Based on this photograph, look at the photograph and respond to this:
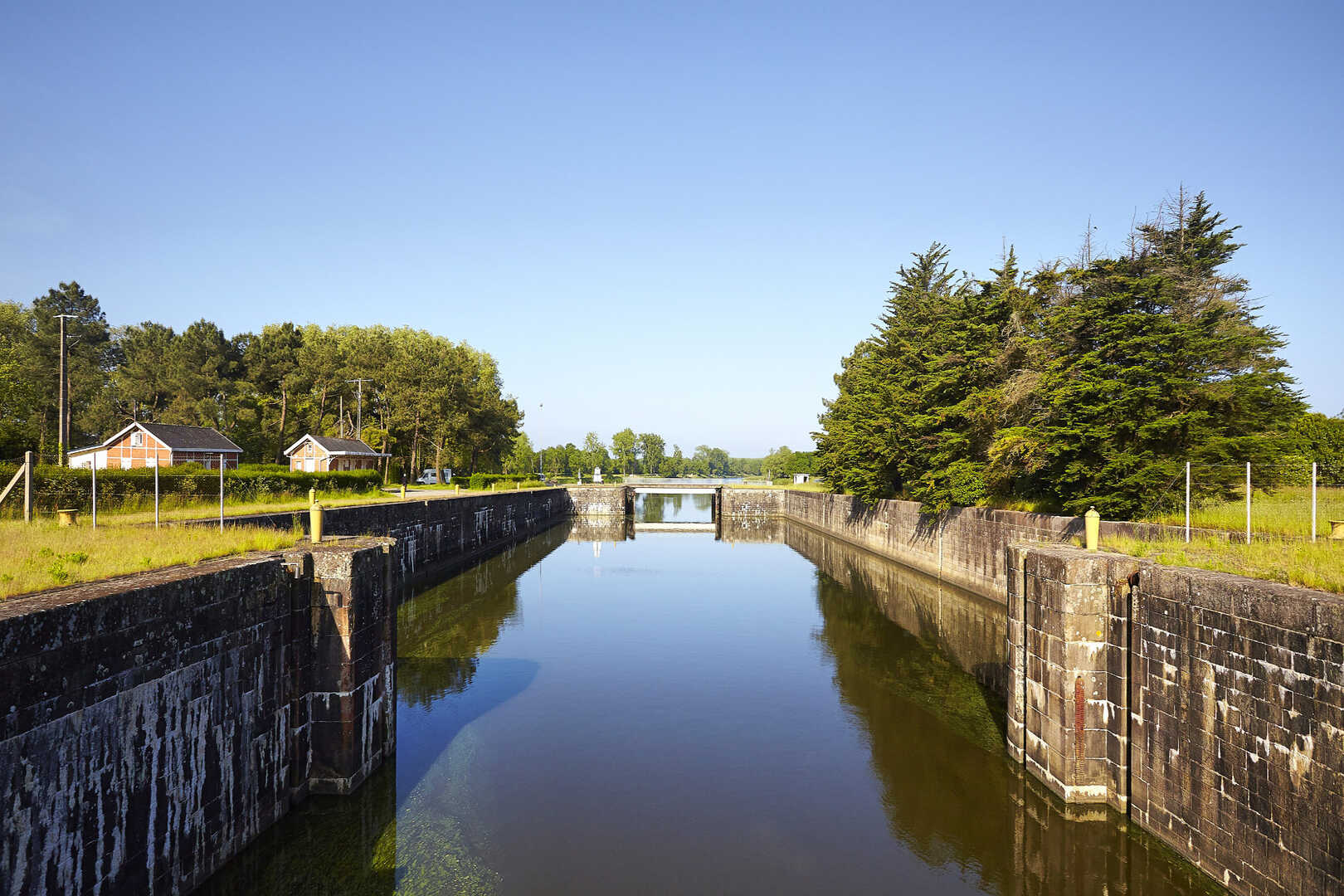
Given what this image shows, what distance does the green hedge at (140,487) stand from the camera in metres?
16.5

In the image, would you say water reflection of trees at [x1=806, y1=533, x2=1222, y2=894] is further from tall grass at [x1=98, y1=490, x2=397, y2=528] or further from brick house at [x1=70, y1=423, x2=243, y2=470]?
brick house at [x1=70, y1=423, x2=243, y2=470]

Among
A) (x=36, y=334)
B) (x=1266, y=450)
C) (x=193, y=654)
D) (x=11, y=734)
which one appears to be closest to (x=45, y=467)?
(x=193, y=654)

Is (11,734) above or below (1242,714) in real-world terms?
above

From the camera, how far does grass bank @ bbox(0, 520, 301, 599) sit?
283 inches

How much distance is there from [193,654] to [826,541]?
45.4 meters

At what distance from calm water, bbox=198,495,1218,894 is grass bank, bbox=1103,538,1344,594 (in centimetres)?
348

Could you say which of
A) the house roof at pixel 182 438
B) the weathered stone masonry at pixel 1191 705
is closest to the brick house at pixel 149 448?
the house roof at pixel 182 438

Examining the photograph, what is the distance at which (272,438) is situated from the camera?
2648 inches

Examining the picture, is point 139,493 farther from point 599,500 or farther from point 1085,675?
point 599,500

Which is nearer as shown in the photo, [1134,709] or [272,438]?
[1134,709]

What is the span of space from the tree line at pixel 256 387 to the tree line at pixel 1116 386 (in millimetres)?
47136

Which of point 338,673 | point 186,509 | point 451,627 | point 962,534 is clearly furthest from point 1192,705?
point 186,509

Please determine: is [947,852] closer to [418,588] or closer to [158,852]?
[158,852]

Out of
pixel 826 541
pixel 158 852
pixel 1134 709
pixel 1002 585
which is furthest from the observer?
pixel 826 541
